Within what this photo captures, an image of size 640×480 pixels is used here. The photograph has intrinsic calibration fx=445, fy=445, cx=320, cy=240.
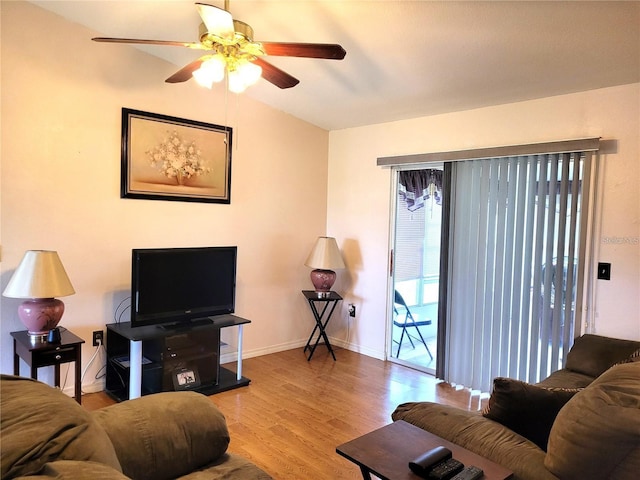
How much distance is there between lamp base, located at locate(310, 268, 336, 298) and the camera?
14.6 ft

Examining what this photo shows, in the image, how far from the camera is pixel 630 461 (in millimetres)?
1286

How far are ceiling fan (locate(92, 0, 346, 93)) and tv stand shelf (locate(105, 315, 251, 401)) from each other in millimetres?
1869

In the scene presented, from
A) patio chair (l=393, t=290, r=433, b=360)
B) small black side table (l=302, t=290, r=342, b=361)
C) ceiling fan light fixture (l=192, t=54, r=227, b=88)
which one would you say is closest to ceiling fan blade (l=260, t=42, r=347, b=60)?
ceiling fan light fixture (l=192, t=54, r=227, b=88)

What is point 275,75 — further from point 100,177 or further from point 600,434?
point 600,434

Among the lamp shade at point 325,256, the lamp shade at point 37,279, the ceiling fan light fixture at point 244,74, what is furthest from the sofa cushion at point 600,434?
the lamp shade at point 325,256

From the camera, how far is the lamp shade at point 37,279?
272 centimetres

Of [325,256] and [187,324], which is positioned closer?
[187,324]

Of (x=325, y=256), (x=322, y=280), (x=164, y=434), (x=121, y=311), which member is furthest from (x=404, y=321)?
(x=164, y=434)

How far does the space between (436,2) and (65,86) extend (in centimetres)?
257

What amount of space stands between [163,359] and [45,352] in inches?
31.2

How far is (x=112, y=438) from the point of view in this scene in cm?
150

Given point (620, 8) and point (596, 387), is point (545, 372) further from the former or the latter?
point (620, 8)

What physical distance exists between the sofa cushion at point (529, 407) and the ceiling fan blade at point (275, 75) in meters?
1.95

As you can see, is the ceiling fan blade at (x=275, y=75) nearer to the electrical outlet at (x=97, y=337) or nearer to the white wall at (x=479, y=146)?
the white wall at (x=479, y=146)
